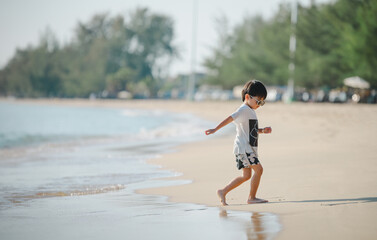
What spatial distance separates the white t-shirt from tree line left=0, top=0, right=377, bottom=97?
31931 mm

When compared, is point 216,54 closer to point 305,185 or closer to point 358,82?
point 358,82

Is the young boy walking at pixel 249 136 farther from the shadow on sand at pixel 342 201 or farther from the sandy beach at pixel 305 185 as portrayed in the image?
the shadow on sand at pixel 342 201

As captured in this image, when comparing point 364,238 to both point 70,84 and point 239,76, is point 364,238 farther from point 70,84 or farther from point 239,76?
point 70,84

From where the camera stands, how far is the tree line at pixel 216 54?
41.8 m

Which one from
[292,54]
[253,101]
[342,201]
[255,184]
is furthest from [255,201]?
[292,54]

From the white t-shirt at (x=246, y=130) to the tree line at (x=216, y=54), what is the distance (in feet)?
105

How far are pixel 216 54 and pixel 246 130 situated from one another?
2835 inches

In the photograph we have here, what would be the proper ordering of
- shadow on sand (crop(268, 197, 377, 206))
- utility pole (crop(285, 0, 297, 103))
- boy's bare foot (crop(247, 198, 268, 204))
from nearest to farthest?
shadow on sand (crop(268, 197, 377, 206)) → boy's bare foot (crop(247, 198, 268, 204)) → utility pole (crop(285, 0, 297, 103))

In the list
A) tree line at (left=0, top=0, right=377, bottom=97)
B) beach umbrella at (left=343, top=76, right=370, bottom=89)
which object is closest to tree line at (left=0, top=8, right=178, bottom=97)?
tree line at (left=0, top=0, right=377, bottom=97)

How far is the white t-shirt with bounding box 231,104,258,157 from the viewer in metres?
5.36

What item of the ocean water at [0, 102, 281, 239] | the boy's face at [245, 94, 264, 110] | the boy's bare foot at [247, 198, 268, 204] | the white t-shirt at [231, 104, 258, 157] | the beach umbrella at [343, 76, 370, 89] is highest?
the beach umbrella at [343, 76, 370, 89]

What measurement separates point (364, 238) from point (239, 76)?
63097 mm

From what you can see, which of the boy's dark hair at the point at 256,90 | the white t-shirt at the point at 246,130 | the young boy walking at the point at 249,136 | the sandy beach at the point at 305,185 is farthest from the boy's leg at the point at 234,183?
the boy's dark hair at the point at 256,90

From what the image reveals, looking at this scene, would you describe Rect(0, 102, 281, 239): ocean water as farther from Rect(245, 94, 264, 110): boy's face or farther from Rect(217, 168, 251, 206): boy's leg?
Rect(245, 94, 264, 110): boy's face
